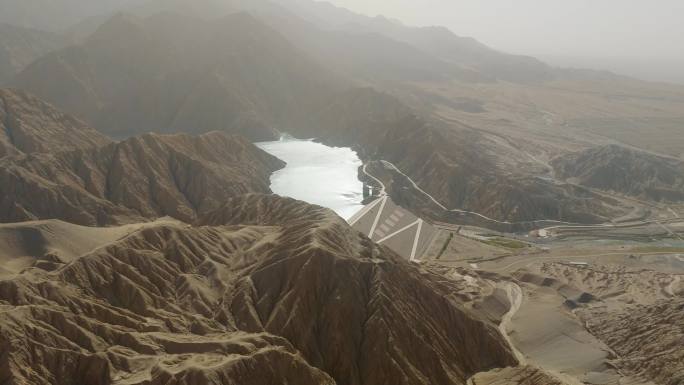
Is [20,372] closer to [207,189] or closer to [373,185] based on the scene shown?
[207,189]

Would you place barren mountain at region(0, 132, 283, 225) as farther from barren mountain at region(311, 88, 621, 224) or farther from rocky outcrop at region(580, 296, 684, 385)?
rocky outcrop at region(580, 296, 684, 385)

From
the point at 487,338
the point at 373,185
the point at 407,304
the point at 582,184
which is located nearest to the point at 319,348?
the point at 407,304

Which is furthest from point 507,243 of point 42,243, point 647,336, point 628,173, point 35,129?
point 35,129

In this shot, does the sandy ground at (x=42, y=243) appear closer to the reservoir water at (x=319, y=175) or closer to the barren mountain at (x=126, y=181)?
the barren mountain at (x=126, y=181)

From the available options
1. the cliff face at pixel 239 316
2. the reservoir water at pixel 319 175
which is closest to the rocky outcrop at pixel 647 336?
the cliff face at pixel 239 316

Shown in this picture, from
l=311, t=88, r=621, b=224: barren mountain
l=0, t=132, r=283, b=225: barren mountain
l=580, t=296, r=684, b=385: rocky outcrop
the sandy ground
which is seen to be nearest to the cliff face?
the sandy ground
